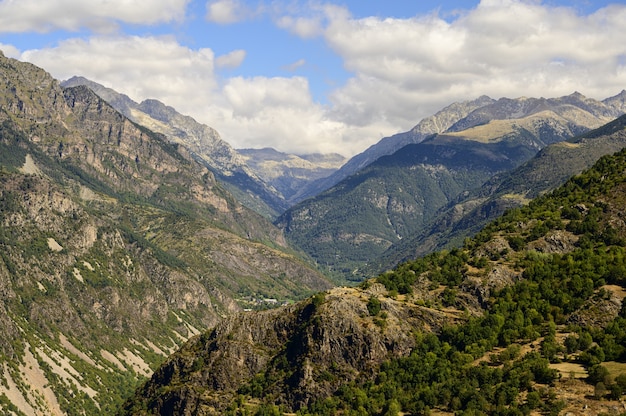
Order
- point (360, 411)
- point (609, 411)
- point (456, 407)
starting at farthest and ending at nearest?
point (360, 411) < point (456, 407) < point (609, 411)

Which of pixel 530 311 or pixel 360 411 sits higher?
pixel 530 311

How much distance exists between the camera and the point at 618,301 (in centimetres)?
18825

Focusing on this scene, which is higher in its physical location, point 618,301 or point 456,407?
point 618,301

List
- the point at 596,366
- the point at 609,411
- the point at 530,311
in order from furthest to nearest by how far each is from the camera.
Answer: the point at 530,311 < the point at 596,366 < the point at 609,411

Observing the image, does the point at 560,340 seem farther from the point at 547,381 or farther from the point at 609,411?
the point at 609,411

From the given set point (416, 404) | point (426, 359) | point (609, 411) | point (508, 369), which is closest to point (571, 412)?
point (609, 411)

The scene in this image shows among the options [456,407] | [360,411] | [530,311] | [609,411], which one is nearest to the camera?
[609,411]

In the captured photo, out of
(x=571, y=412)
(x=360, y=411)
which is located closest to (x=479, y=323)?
(x=360, y=411)

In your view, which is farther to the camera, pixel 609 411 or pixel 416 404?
pixel 416 404

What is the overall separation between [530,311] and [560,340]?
15664 millimetres

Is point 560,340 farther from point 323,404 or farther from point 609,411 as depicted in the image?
point 323,404

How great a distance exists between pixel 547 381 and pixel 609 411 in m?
19.9

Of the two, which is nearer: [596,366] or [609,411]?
[609,411]

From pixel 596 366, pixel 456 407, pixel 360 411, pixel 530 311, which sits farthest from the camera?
pixel 530 311
